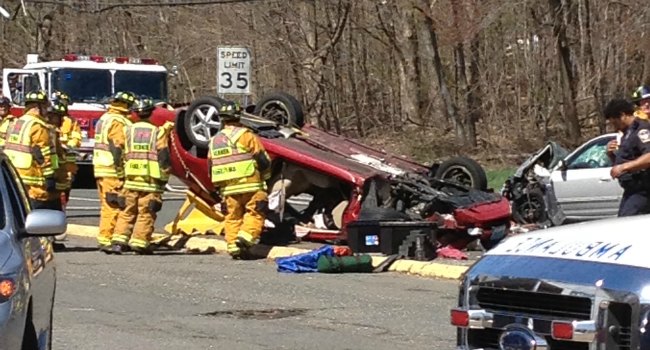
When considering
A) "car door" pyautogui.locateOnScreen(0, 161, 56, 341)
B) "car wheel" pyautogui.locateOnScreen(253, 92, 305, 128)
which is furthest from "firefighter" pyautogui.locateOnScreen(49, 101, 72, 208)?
"car door" pyautogui.locateOnScreen(0, 161, 56, 341)

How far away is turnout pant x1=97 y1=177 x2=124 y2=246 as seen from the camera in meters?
15.4

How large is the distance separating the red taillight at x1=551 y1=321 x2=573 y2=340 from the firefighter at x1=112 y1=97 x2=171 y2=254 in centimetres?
1021

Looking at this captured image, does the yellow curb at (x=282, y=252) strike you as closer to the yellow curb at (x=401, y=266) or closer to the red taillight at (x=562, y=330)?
the yellow curb at (x=401, y=266)

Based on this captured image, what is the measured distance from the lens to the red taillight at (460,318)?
580 centimetres

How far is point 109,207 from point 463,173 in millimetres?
4611

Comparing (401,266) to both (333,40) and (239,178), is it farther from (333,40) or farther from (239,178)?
(333,40)

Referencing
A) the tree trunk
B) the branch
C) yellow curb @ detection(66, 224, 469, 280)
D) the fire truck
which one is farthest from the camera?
the branch

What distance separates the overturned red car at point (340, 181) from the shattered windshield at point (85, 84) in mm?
9288

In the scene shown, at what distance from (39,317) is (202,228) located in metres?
9.28

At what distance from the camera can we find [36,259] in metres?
7.43

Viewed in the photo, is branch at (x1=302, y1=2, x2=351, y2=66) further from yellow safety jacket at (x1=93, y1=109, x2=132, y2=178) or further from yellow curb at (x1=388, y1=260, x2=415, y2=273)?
yellow curb at (x1=388, y1=260, x2=415, y2=273)

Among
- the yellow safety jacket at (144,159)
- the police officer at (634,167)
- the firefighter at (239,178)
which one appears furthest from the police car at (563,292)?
the yellow safety jacket at (144,159)

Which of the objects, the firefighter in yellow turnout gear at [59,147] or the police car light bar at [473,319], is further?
the firefighter in yellow turnout gear at [59,147]

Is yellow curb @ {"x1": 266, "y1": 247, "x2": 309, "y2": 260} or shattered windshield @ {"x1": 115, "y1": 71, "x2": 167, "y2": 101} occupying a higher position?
shattered windshield @ {"x1": 115, "y1": 71, "x2": 167, "y2": 101}
